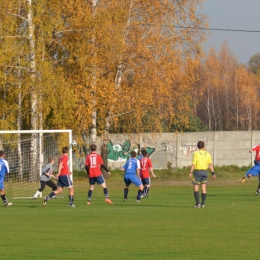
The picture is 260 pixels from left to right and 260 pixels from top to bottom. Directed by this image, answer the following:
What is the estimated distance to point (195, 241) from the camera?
1262 centimetres

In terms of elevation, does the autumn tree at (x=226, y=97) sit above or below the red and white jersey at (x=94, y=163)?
above

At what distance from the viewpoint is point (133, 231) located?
14523 mm

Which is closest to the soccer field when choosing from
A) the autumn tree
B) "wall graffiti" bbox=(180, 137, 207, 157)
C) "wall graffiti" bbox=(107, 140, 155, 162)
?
"wall graffiti" bbox=(107, 140, 155, 162)

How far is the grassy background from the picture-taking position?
37.1ft

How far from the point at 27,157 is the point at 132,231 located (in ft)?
74.0

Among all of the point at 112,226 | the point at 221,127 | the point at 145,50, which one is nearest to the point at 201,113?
the point at 221,127

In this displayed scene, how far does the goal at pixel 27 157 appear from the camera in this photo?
3216cm

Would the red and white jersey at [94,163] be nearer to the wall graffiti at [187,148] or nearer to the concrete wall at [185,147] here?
the concrete wall at [185,147]

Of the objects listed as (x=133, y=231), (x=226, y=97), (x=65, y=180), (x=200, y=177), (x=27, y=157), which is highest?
(x=226, y=97)

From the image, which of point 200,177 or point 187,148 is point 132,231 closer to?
point 200,177

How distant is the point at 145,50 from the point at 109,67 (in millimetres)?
2149

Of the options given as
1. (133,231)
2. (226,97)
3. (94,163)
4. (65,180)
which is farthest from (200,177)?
(226,97)

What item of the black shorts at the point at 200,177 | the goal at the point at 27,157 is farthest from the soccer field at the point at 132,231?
the goal at the point at 27,157

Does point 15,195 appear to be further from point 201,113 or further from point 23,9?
point 201,113
